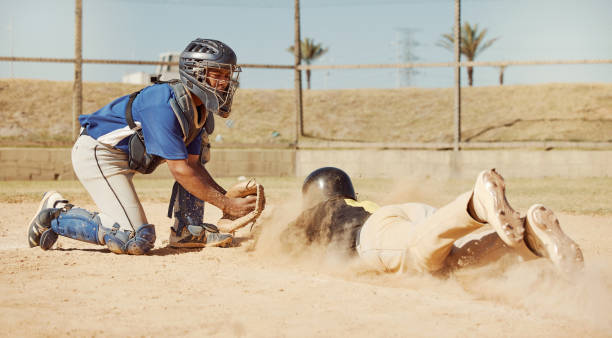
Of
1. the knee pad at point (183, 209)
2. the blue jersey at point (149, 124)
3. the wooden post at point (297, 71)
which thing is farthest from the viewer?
the wooden post at point (297, 71)

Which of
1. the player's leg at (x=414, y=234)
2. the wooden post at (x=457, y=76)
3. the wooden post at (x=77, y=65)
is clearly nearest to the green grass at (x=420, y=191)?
the wooden post at (x=457, y=76)

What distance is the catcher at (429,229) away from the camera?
118 inches

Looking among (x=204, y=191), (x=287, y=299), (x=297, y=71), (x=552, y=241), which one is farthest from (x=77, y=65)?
(x=552, y=241)

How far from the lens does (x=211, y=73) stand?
4832 millimetres

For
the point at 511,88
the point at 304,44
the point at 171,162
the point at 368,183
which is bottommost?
the point at 368,183

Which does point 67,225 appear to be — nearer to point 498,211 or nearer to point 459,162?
point 498,211

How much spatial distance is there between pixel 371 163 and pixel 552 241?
10463mm

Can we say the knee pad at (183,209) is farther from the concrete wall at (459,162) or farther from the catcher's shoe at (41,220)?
the concrete wall at (459,162)

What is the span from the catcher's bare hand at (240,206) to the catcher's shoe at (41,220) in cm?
148

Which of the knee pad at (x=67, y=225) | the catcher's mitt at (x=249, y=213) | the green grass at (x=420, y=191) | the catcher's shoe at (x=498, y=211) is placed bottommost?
the green grass at (x=420, y=191)

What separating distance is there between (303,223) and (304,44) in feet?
109

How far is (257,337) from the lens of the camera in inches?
112

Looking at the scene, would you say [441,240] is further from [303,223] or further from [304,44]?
[304,44]

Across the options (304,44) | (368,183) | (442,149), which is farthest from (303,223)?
(304,44)
